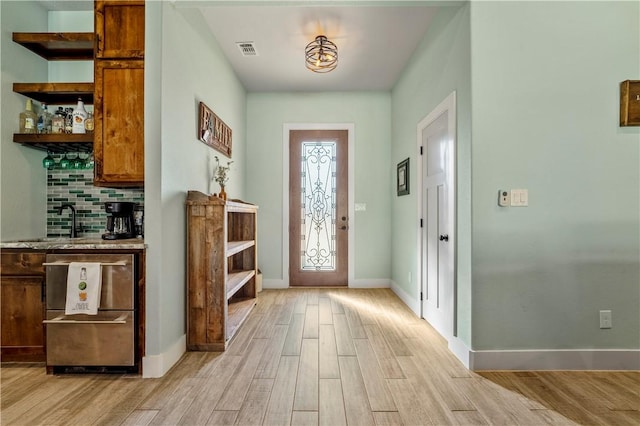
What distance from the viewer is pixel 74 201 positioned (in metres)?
2.96

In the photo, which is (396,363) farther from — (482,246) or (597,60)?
(597,60)

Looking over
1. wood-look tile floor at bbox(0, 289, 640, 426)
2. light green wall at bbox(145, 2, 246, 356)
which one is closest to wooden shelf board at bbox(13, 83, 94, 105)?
light green wall at bbox(145, 2, 246, 356)

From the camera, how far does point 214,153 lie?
354 cm

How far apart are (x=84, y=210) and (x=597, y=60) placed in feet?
14.2

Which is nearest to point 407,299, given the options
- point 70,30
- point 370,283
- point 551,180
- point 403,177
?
point 370,283

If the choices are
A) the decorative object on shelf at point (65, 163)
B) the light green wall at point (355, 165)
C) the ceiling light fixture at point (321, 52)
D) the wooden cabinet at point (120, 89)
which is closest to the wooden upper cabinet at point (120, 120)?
the wooden cabinet at point (120, 89)

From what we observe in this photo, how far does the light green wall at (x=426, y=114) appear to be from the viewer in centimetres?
245

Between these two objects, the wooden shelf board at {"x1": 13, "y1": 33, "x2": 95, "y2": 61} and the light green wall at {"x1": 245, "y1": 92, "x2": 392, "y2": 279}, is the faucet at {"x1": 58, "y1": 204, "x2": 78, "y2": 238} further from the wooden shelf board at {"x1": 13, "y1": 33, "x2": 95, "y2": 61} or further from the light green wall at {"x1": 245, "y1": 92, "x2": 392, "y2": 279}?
the light green wall at {"x1": 245, "y1": 92, "x2": 392, "y2": 279}

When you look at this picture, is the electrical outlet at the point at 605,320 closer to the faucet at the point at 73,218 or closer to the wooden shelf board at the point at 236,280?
the wooden shelf board at the point at 236,280

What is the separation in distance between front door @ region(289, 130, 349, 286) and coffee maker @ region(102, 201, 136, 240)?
2.53 m

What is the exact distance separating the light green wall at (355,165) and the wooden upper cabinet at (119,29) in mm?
2527

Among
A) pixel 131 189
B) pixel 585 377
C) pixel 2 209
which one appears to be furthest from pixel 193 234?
pixel 585 377

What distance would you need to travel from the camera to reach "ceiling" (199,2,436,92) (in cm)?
293

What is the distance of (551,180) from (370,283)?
2977mm
